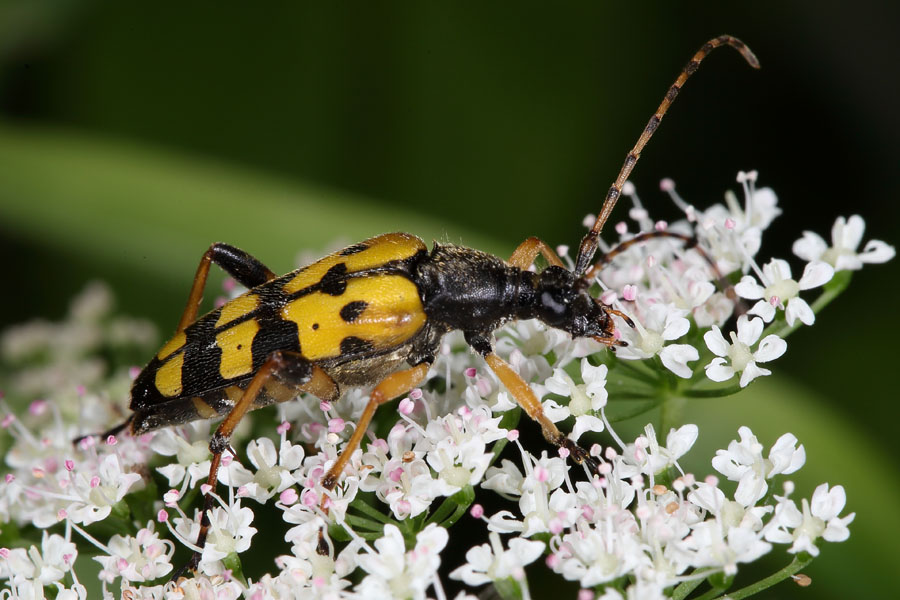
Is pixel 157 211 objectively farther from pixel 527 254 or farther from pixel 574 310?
pixel 574 310

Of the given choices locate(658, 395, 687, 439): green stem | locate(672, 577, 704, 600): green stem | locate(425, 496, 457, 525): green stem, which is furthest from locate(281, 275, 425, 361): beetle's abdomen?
locate(672, 577, 704, 600): green stem

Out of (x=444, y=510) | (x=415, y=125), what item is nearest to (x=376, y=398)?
(x=444, y=510)

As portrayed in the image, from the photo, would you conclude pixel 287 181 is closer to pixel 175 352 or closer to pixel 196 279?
pixel 196 279

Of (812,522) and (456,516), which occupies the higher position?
(812,522)

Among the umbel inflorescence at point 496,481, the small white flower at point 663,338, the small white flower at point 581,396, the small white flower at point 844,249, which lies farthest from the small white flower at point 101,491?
the small white flower at point 844,249

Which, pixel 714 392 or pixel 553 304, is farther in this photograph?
pixel 553 304

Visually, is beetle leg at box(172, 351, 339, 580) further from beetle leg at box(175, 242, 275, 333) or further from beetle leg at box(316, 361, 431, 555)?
beetle leg at box(175, 242, 275, 333)
